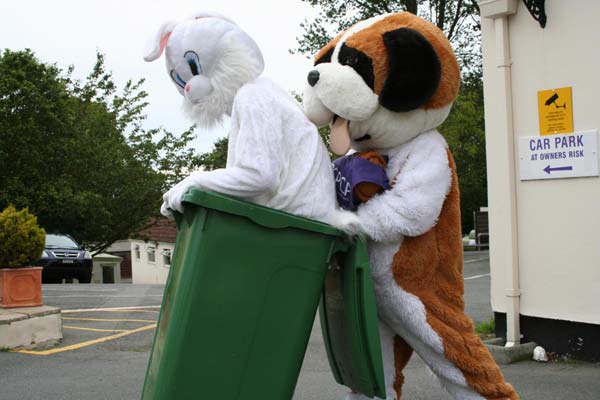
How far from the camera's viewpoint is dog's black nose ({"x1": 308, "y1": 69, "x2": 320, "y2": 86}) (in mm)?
3233

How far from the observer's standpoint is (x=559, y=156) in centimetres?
553

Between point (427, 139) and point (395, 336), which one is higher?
point (427, 139)

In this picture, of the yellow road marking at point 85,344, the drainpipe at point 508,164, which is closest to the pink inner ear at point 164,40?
the drainpipe at point 508,164

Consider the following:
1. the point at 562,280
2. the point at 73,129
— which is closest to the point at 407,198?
the point at 562,280

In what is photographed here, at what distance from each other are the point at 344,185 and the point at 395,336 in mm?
802

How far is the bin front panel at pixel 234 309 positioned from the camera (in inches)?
104

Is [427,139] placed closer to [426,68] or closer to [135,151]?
[426,68]

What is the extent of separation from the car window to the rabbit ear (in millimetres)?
15690

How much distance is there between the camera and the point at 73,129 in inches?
864

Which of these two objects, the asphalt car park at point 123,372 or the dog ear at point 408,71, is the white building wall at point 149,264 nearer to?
the asphalt car park at point 123,372

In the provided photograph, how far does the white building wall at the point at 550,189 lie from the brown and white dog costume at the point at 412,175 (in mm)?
2460

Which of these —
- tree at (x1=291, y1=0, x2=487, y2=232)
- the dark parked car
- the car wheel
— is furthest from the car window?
tree at (x1=291, y1=0, x2=487, y2=232)

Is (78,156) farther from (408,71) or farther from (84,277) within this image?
(408,71)

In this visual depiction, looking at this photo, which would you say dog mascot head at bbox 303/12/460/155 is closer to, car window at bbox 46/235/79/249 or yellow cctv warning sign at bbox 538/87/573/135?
yellow cctv warning sign at bbox 538/87/573/135
